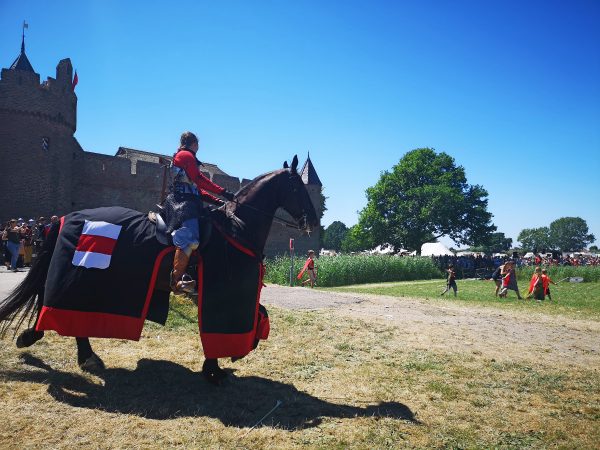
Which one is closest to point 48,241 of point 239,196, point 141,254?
point 141,254

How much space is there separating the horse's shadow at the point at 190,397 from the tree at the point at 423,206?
158 ft

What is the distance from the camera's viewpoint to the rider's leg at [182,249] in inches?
179

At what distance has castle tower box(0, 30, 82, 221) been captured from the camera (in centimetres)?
2542

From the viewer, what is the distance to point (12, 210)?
25078 mm

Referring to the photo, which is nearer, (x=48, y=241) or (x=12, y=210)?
(x=48, y=241)

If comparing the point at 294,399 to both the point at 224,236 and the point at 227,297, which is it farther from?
the point at 224,236

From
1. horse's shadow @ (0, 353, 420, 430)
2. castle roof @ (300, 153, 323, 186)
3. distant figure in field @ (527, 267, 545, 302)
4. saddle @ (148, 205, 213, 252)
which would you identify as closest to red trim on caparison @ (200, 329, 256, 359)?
horse's shadow @ (0, 353, 420, 430)

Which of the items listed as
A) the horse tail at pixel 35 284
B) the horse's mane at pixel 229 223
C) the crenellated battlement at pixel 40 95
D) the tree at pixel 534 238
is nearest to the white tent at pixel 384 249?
the crenellated battlement at pixel 40 95

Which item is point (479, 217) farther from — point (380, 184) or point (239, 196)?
point (239, 196)

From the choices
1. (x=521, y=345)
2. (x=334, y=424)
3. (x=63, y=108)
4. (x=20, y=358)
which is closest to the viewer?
(x=334, y=424)

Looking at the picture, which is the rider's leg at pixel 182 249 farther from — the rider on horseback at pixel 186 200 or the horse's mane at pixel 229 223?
the horse's mane at pixel 229 223

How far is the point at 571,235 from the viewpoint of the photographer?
140000 mm

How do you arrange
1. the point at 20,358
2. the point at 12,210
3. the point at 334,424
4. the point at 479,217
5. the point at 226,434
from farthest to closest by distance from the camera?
the point at 479,217, the point at 12,210, the point at 20,358, the point at 334,424, the point at 226,434

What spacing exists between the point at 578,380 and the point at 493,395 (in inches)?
65.4
